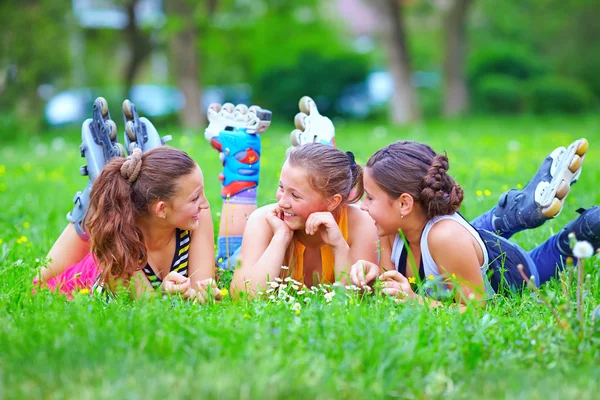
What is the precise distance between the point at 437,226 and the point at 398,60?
14.5m

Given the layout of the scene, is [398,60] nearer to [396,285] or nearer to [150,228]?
[150,228]

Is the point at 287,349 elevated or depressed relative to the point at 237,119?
depressed

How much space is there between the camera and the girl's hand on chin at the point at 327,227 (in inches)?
143

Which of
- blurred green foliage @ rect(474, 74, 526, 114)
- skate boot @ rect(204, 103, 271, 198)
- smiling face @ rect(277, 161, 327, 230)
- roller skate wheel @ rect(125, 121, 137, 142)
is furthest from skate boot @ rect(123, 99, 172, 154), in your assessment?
blurred green foliage @ rect(474, 74, 526, 114)

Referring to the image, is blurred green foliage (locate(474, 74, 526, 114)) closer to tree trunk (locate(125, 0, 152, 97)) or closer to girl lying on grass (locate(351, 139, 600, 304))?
tree trunk (locate(125, 0, 152, 97))

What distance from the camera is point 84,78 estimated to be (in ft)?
88.7

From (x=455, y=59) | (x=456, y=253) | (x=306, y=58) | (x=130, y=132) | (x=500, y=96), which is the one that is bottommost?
(x=456, y=253)

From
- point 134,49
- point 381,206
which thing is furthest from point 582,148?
point 134,49

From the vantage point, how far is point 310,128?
14.4 feet

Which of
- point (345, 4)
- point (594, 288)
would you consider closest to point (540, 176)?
point (594, 288)

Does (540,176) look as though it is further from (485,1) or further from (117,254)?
(485,1)

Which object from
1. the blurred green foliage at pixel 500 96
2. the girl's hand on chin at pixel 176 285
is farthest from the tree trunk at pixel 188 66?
the girl's hand on chin at pixel 176 285

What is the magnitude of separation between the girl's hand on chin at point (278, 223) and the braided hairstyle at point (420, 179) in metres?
0.55

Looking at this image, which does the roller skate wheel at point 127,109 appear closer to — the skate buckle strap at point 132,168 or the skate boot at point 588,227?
the skate buckle strap at point 132,168
